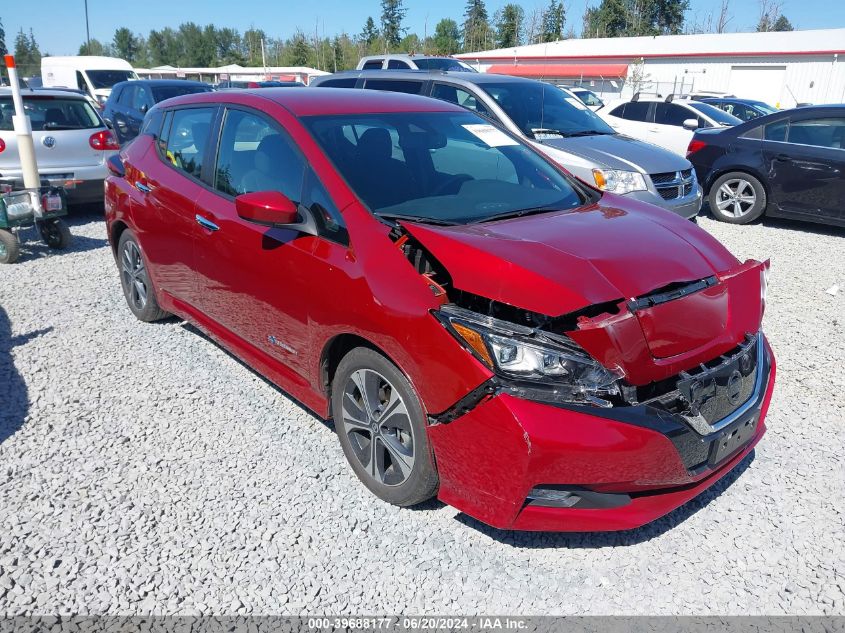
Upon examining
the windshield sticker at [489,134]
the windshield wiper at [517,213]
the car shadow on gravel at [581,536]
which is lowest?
the car shadow on gravel at [581,536]

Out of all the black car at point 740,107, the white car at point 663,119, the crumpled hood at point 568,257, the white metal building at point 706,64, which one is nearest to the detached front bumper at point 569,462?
the crumpled hood at point 568,257

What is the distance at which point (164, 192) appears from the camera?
439 centimetres

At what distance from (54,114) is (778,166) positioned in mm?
9737

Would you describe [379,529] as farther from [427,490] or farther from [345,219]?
[345,219]

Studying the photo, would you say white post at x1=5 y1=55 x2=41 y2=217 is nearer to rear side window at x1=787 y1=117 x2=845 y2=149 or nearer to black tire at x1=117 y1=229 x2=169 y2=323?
black tire at x1=117 y1=229 x2=169 y2=323

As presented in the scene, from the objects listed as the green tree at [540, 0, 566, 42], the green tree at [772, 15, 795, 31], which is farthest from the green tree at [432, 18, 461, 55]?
the green tree at [772, 15, 795, 31]

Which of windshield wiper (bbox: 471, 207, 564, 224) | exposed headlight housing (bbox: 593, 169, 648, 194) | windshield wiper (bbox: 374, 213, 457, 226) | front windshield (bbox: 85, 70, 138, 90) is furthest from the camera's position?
front windshield (bbox: 85, 70, 138, 90)

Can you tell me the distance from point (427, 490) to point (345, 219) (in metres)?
1.30

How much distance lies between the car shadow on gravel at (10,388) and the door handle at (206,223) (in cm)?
157

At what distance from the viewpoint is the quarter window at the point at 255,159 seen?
11.2 feet

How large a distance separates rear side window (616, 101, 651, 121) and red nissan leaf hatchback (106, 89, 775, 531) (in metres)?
10.1

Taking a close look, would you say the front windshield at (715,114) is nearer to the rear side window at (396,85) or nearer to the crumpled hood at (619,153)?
the crumpled hood at (619,153)

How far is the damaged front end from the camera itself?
2.38m

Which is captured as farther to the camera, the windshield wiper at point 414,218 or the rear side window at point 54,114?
the rear side window at point 54,114
